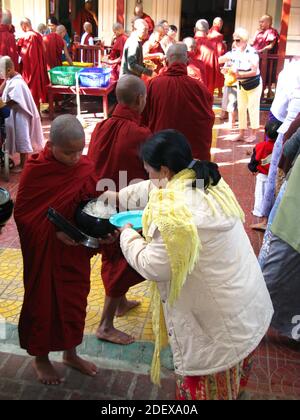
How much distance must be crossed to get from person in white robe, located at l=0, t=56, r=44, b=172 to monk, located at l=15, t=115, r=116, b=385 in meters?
3.77

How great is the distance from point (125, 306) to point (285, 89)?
2424 mm

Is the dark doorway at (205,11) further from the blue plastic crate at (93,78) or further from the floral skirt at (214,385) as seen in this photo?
the floral skirt at (214,385)

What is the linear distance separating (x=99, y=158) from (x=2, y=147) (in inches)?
139

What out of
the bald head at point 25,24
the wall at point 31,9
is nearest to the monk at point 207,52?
the bald head at point 25,24

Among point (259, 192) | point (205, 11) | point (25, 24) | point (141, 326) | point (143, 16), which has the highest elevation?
point (205, 11)

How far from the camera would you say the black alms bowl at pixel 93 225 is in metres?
2.55

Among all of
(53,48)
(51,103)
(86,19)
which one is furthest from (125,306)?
(86,19)

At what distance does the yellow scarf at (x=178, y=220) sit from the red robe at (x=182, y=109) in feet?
8.81

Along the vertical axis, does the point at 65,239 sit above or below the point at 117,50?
below

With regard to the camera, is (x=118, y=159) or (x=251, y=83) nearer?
(x=118, y=159)

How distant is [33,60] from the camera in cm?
956

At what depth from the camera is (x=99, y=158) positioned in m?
3.31

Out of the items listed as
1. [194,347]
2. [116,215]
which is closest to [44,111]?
[116,215]

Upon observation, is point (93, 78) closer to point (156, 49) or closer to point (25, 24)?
point (156, 49)
